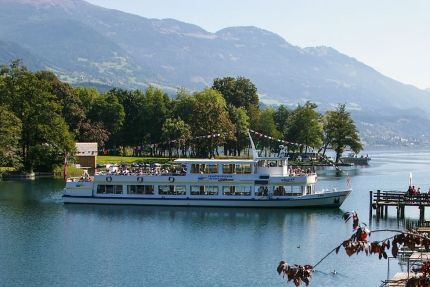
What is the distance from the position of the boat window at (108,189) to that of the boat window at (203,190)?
8.25 metres

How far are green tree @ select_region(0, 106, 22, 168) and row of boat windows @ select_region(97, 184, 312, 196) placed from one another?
2932 cm

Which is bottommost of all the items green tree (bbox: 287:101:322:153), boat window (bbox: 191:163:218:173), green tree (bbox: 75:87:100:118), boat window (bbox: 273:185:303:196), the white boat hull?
the white boat hull

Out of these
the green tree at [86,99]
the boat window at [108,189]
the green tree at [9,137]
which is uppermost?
the green tree at [86,99]

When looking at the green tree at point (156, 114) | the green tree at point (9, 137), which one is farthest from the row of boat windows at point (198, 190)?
the green tree at point (156, 114)

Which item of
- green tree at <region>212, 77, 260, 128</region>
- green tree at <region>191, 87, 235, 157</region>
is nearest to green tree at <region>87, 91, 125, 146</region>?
green tree at <region>191, 87, 235, 157</region>

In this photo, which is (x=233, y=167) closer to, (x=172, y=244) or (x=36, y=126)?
(x=172, y=244)

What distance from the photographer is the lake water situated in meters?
39.6

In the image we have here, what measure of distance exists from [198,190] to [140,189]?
21.0ft

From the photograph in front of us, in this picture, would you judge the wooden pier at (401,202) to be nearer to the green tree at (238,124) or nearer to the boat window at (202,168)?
the boat window at (202,168)

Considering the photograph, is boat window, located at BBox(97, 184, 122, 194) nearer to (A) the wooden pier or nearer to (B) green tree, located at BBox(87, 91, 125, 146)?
(A) the wooden pier

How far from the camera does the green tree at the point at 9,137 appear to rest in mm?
91062

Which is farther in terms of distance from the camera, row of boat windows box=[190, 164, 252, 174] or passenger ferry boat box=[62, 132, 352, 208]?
row of boat windows box=[190, 164, 252, 174]

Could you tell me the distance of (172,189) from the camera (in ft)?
219

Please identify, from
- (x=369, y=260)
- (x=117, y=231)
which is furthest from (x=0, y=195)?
(x=369, y=260)
